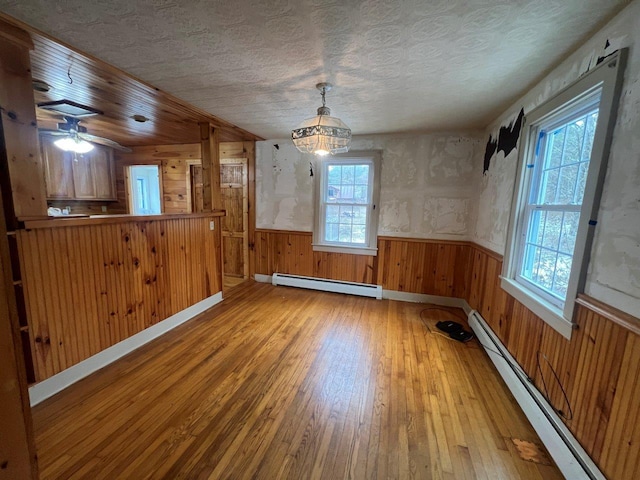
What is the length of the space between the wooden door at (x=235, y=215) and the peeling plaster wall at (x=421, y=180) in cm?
89

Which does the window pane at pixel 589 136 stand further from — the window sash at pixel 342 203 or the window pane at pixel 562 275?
the window sash at pixel 342 203

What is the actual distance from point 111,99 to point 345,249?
10.4 feet

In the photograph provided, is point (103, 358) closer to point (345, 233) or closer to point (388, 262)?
point (345, 233)

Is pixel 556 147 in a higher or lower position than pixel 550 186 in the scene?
higher

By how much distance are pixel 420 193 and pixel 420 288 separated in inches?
52.4

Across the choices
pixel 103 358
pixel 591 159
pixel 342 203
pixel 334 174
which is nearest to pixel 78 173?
pixel 103 358

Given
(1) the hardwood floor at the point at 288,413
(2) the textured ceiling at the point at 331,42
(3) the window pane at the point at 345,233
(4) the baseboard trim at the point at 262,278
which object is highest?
(2) the textured ceiling at the point at 331,42

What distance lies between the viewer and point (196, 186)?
4.61 m

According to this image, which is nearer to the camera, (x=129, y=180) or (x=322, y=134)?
(x=322, y=134)

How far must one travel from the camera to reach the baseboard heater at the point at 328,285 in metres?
3.82

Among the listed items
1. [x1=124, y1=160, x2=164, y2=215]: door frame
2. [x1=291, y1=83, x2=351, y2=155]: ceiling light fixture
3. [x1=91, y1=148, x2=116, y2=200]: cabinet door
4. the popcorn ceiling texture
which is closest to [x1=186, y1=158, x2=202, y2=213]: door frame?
[x1=124, y1=160, x2=164, y2=215]: door frame

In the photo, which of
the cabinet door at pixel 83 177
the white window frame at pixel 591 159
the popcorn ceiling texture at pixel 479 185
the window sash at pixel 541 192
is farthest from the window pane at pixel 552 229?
the cabinet door at pixel 83 177

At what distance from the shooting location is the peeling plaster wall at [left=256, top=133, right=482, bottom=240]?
339cm

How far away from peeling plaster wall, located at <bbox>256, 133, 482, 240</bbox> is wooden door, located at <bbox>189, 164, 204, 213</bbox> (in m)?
1.63
